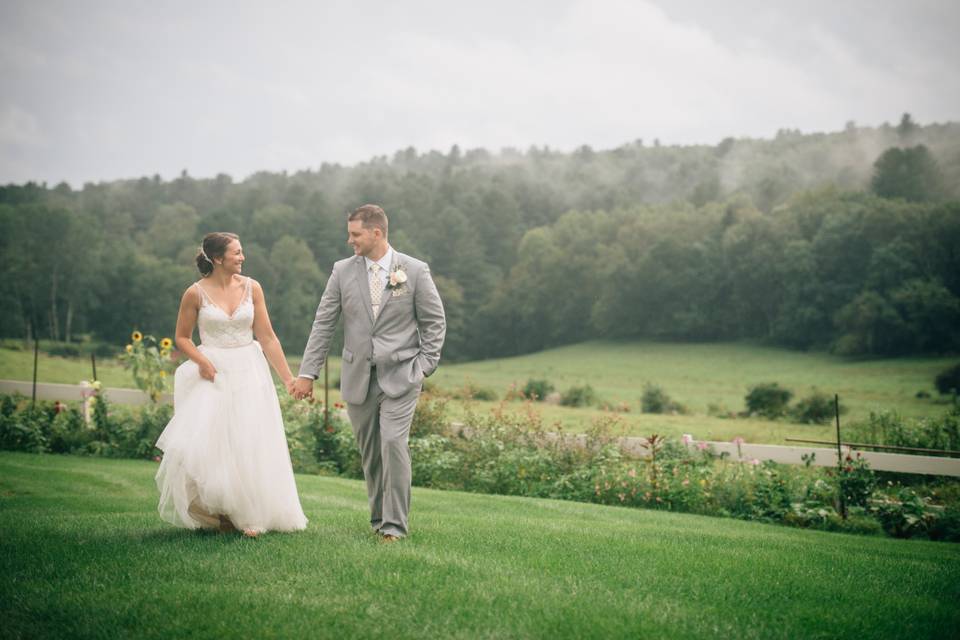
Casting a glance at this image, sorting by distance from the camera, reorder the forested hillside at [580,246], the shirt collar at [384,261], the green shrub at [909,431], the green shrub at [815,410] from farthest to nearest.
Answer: the forested hillside at [580,246] < the green shrub at [815,410] < the green shrub at [909,431] < the shirt collar at [384,261]

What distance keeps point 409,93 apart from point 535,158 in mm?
53476

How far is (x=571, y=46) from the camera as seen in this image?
157375 millimetres

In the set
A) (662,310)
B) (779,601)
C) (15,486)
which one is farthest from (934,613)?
(662,310)

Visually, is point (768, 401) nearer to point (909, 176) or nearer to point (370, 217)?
point (370, 217)

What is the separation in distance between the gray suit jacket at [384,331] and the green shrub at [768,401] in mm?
26484

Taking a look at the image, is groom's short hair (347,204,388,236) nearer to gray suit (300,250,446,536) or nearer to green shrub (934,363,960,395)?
gray suit (300,250,446,536)

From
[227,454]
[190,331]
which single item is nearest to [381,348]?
[227,454]

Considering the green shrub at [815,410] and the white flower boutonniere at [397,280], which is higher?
the white flower boutonniere at [397,280]

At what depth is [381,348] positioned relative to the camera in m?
6.05

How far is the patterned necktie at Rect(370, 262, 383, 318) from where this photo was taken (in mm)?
6184

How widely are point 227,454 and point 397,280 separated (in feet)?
5.77

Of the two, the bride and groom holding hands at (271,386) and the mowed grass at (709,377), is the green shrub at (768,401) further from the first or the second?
the bride and groom holding hands at (271,386)

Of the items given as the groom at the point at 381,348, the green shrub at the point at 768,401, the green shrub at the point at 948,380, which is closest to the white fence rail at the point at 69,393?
the groom at the point at 381,348

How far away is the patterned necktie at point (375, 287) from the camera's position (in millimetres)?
6184
